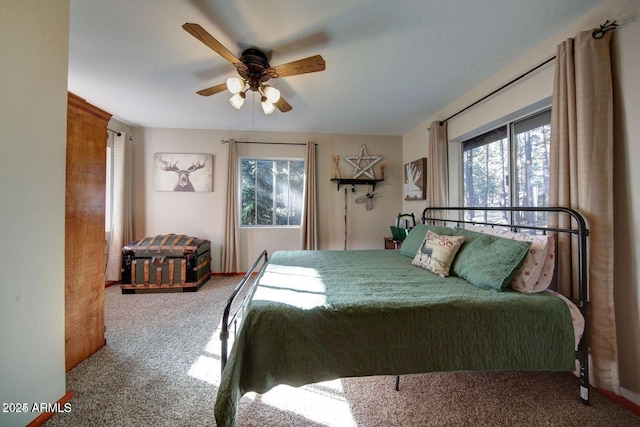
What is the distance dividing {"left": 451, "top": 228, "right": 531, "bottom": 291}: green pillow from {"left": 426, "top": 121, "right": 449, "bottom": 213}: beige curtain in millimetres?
1140

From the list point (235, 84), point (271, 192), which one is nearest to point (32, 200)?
point (235, 84)

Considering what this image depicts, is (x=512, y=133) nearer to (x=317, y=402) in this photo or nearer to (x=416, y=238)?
(x=416, y=238)

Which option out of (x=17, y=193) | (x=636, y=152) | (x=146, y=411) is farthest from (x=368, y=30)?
(x=146, y=411)

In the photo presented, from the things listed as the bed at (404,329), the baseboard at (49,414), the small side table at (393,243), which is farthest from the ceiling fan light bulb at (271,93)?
the small side table at (393,243)

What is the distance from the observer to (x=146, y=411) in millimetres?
1315

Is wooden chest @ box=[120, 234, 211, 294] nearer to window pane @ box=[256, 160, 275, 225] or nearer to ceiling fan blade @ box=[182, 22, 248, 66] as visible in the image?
window pane @ box=[256, 160, 275, 225]

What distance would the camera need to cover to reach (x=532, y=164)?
2.05 metres

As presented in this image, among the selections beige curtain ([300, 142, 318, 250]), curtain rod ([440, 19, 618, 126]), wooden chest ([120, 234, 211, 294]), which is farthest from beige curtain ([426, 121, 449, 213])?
wooden chest ([120, 234, 211, 294])

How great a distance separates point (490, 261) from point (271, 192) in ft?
11.0

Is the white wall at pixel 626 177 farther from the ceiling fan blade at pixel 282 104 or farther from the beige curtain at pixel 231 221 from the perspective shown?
the beige curtain at pixel 231 221

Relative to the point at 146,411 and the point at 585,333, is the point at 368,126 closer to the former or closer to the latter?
the point at 585,333

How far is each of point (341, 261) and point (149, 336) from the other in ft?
6.21

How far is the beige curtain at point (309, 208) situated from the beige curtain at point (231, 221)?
112 centimetres

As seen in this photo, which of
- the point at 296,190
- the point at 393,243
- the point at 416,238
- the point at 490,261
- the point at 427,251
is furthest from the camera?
the point at 296,190
